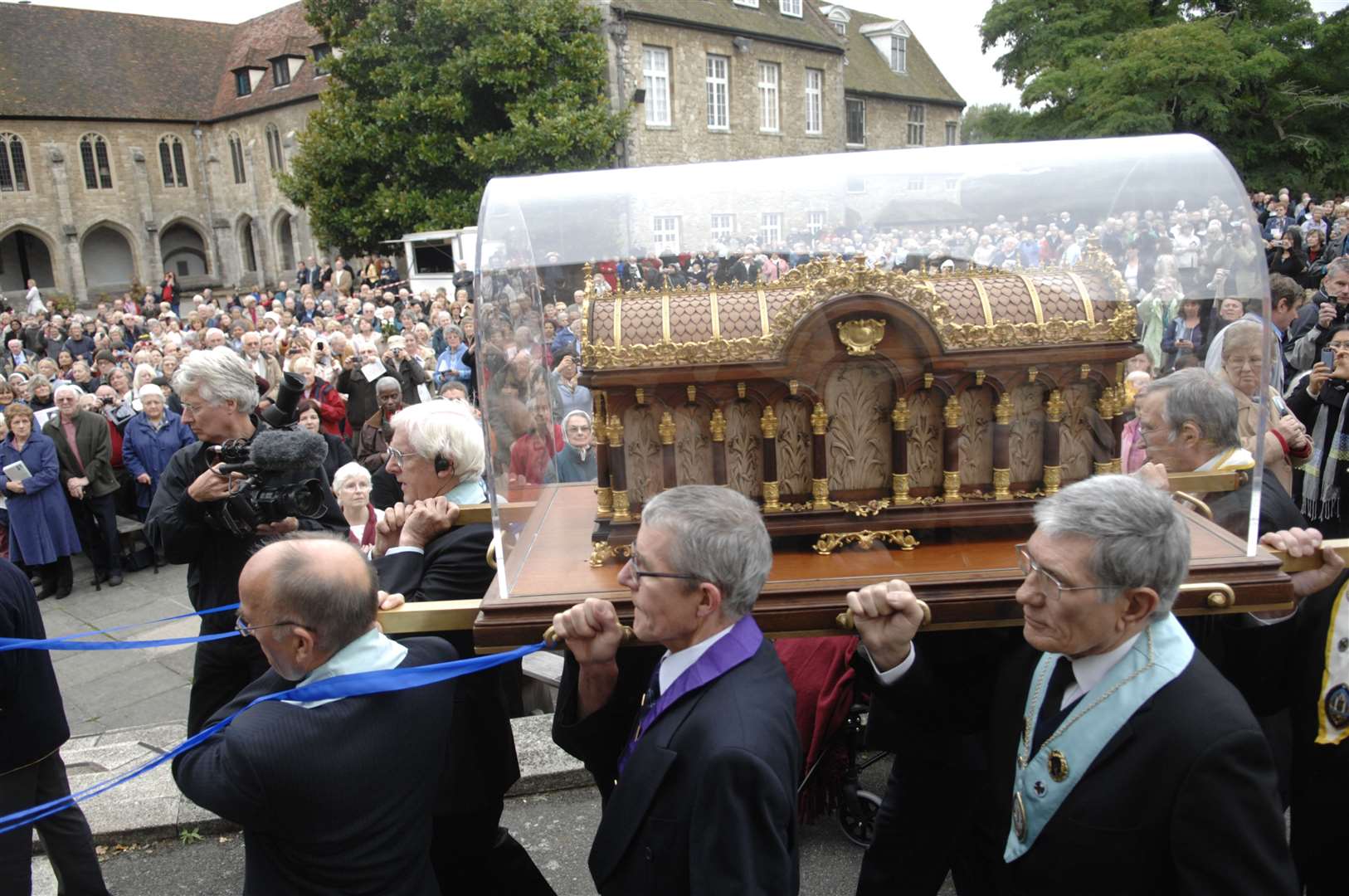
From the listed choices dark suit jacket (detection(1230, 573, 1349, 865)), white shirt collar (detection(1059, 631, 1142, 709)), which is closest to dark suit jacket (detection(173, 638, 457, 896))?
white shirt collar (detection(1059, 631, 1142, 709))

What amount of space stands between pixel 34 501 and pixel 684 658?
29.3ft

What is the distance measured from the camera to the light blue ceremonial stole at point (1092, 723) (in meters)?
1.99

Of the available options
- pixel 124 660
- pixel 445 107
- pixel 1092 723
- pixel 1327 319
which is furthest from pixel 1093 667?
pixel 445 107

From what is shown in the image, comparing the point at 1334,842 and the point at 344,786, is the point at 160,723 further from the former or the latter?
the point at 1334,842

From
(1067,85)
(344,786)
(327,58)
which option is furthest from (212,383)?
(1067,85)

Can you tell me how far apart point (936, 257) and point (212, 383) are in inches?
111

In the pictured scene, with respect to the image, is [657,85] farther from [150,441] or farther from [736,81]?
[150,441]

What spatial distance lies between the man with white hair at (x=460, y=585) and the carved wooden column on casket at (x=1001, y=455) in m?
1.68

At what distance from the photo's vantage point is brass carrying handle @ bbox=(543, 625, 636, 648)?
245 cm

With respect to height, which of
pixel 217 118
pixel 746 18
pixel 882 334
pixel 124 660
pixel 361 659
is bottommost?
pixel 124 660

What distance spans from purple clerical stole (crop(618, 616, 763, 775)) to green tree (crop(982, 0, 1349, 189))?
2853cm

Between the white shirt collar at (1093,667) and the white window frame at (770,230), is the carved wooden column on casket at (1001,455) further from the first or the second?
the white window frame at (770,230)

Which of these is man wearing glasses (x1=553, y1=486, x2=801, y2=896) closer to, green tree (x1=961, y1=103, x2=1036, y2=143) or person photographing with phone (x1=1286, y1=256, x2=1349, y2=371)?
person photographing with phone (x1=1286, y1=256, x2=1349, y2=371)

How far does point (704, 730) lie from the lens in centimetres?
203
